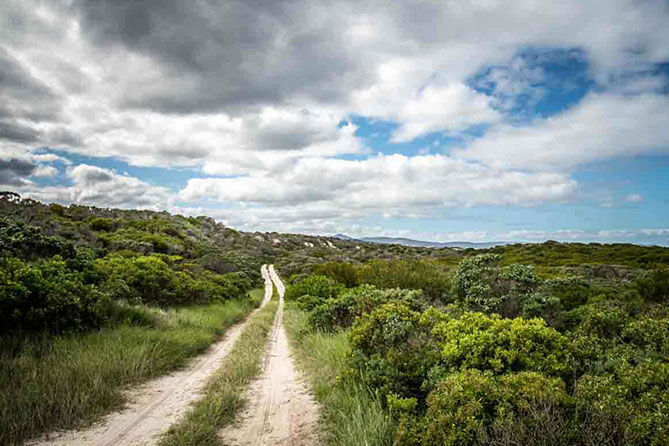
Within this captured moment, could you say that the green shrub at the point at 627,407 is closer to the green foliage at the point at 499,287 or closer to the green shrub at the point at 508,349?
the green shrub at the point at 508,349

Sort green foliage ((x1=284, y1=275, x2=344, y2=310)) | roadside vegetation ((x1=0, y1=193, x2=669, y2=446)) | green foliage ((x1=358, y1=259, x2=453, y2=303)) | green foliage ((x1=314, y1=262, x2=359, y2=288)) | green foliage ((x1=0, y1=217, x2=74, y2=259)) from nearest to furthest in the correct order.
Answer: roadside vegetation ((x1=0, y1=193, x2=669, y2=446)), green foliage ((x1=0, y1=217, x2=74, y2=259)), green foliage ((x1=358, y1=259, x2=453, y2=303)), green foliage ((x1=284, y1=275, x2=344, y2=310)), green foliage ((x1=314, y1=262, x2=359, y2=288))

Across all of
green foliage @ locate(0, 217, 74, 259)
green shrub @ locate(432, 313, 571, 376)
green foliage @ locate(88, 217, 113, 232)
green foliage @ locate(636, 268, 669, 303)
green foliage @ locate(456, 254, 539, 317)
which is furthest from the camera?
green foliage @ locate(88, 217, 113, 232)

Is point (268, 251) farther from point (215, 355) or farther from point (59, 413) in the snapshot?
point (59, 413)

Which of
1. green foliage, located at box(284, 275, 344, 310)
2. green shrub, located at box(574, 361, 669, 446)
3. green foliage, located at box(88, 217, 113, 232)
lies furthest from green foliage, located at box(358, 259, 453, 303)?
green foliage, located at box(88, 217, 113, 232)

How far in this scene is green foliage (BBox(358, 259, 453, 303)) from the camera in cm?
1648

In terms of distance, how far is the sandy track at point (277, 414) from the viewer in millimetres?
5352

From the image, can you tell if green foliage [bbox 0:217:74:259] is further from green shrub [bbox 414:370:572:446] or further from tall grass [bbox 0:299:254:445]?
green shrub [bbox 414:370:572:446]

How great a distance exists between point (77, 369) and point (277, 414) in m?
3.52

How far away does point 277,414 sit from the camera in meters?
6.30

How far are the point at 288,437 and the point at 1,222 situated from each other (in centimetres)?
1180

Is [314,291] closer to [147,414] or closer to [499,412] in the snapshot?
[147,414]

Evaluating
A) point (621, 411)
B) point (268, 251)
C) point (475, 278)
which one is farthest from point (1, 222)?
point (268, 251)

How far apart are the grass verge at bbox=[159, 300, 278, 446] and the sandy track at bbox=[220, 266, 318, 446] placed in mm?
196

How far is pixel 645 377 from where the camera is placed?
3719 mm
